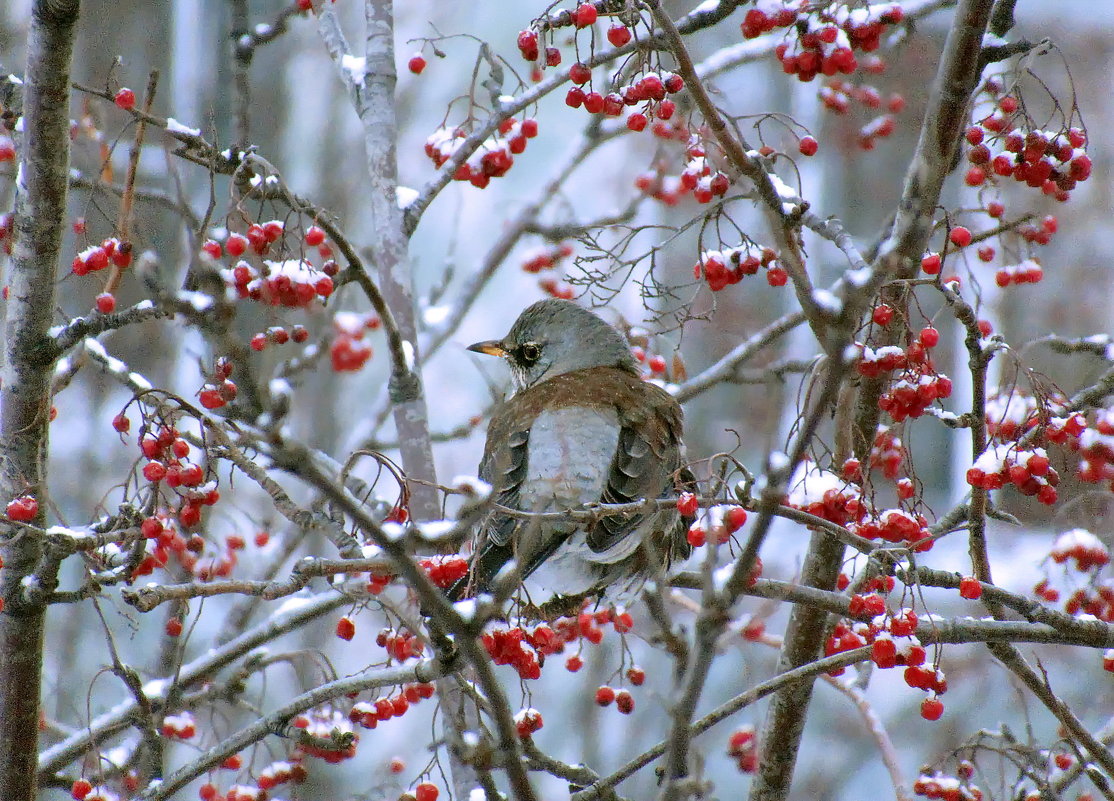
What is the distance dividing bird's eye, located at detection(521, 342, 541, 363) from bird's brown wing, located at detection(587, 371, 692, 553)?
0.57 m

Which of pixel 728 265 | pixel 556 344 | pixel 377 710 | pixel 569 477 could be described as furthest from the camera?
pixel 556 344

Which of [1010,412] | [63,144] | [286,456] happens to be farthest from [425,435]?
[286,456]

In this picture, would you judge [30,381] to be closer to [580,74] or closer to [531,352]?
[580,74]

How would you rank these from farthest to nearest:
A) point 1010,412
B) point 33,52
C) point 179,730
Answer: point 179,730 → point 1010,412 → point 33,52

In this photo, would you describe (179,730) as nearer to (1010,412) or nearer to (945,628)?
(945,628)

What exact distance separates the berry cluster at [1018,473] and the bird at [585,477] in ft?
2.37

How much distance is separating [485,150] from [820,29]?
1.05m

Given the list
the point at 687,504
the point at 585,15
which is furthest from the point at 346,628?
the point at 585,15

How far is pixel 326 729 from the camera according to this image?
114 inches

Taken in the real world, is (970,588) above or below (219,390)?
Answer: below

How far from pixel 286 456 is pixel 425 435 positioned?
2.26 m

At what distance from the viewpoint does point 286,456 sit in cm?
120

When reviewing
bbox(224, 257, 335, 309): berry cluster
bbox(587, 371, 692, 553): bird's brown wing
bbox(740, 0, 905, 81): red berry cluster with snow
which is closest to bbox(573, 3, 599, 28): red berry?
bbox(740, 0, 905, 81): red berry cluster with snow

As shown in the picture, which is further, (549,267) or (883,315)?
(549,267)
